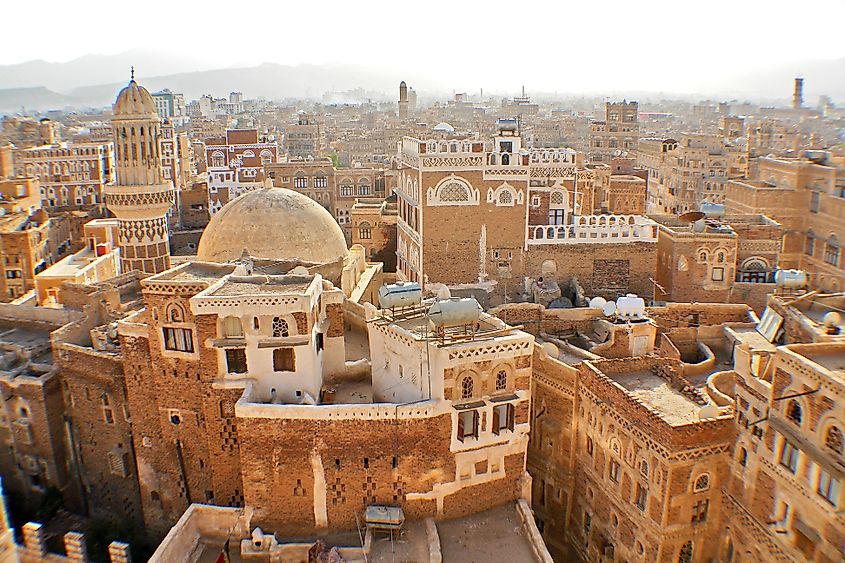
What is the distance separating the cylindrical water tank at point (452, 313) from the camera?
62.0 ft

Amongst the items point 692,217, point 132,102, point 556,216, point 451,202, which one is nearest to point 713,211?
point 692,217

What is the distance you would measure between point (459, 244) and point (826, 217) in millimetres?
22338

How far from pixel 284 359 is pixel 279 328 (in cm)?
92

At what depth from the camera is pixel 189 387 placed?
20.2 m

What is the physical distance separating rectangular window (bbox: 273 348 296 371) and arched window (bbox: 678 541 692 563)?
442 inches

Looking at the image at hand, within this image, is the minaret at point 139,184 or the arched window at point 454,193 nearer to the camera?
the arched window at point 454,193

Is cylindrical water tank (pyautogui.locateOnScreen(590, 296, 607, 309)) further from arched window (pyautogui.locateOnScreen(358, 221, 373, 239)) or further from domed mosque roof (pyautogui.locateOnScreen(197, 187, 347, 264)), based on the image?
arched window (pyautogui.locateOnScreen(358, 221, 373, 239))

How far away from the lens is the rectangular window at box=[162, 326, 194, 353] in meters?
19.8

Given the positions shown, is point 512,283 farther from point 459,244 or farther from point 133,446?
point 133,446

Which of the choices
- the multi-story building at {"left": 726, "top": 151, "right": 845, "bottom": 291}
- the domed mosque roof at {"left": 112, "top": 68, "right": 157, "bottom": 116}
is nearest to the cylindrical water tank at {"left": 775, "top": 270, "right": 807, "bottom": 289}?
the multi-story building at {"left": 726, "top": 151, "right": 845, "bottom": 291}

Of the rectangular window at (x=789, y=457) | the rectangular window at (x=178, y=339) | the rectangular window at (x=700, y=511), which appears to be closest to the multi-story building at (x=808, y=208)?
the rectangular window at (x=700, y=511)

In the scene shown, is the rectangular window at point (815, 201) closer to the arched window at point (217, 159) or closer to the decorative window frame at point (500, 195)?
the decorative window frame at point (500, 195)

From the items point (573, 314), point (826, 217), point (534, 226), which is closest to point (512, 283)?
point (534, 226)

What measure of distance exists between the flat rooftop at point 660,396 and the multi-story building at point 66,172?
54.8 meters
